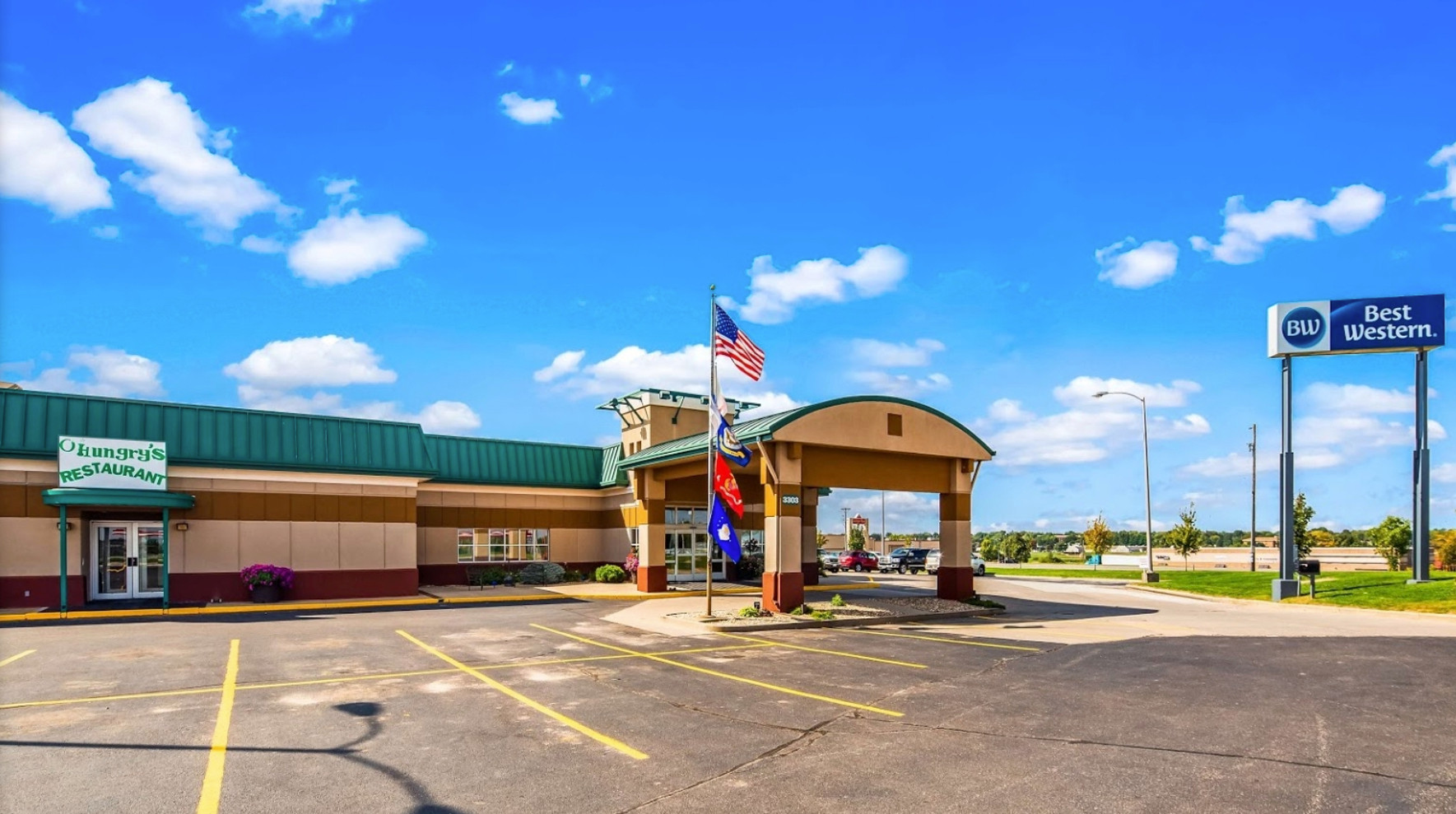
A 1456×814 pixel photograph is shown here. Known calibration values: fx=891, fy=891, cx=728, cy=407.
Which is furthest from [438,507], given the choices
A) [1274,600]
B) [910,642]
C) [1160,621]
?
[1274,600]

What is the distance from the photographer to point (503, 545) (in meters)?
37.2

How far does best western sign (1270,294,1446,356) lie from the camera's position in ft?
103

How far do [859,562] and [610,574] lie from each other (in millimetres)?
24220

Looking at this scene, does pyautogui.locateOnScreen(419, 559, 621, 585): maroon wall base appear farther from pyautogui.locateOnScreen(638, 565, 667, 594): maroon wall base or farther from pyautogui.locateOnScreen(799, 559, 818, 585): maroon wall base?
pyautogui.locateOnScreen(799, 559, 818, 585): maroon wall base

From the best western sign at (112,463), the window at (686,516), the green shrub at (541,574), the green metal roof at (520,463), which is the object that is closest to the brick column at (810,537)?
the window at (686,516)

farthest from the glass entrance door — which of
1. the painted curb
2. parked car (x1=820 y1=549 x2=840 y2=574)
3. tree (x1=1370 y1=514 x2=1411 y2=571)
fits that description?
tree (x1=1370 y1=514 x2=1411 y2=571)

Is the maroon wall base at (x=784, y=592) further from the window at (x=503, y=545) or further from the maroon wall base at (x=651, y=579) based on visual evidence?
the window at (x=503, y=545)

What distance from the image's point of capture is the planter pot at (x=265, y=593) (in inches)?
1081

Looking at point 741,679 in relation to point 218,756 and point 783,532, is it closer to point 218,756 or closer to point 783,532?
point 218,756

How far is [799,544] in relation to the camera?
24.2 meters

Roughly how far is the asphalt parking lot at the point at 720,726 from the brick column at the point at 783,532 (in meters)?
5.70

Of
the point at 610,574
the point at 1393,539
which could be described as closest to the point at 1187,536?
the point at 1393,539

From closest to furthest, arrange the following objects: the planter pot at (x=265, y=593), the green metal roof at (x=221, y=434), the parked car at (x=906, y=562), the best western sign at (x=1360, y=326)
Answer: the green metal roof at (x=221, y=434)
the planter pot at (x=265, y=593)
the best western sign at (x=1360, y=326)
the parked car at (x=906, y=562)

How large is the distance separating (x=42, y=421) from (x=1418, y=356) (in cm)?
4510
